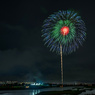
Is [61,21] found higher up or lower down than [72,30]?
higher up

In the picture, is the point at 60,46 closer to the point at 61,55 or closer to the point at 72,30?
the point at 61,55

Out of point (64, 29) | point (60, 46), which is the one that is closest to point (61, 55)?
point (60, 46)

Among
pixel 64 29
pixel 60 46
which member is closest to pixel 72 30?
pixel 64 29

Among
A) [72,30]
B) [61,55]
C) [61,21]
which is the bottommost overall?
[61,55]

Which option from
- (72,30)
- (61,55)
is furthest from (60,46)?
(72,30)

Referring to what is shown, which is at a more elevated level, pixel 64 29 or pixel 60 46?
pixel 64 29

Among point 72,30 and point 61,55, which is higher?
point 72,30

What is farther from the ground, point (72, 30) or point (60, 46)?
point (72, 30)

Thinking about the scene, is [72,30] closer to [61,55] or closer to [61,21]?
[61,21]
